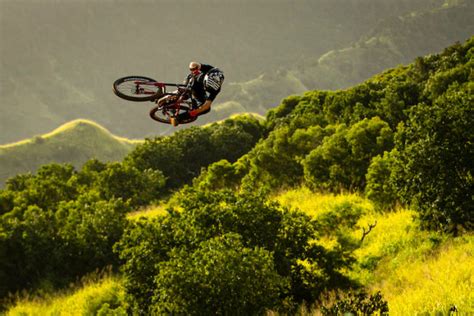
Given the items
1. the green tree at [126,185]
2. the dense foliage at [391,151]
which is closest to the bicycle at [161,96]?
the dense foliage at [391,151]

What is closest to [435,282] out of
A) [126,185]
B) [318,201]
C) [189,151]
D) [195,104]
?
[195,104]

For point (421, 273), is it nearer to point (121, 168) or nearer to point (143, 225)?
point (143, 225)

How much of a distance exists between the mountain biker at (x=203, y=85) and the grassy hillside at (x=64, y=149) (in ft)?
349

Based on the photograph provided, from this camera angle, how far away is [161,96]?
12.5 meters

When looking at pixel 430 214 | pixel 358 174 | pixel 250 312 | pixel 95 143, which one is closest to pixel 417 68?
pixel 358 174

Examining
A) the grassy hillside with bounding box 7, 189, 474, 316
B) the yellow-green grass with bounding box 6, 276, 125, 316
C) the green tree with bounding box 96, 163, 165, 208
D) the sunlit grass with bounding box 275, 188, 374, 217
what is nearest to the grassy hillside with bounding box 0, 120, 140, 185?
the green tree with bounding box 96, 163, 165, 208

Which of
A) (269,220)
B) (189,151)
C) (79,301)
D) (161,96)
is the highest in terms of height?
(189,151)

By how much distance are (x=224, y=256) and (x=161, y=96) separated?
183 inches

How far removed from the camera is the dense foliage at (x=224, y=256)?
11656mm

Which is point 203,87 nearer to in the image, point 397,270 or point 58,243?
point 397,270

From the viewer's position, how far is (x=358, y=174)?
Result: 85.4 feet

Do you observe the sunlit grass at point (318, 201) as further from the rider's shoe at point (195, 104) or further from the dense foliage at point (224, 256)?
the rider's shoe at point (195, 104)

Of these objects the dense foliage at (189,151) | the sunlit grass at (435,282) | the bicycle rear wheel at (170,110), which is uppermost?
the dense foliage at (189,151)

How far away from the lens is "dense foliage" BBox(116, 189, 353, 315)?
11.7 meters
